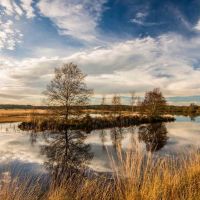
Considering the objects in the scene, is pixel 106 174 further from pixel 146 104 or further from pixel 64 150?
pixel 146 104

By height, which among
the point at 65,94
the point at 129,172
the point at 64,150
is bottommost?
the point at 64,150

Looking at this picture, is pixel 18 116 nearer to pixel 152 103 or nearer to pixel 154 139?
pixel 152 103

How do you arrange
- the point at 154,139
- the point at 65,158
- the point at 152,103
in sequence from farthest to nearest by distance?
the point at 152,103 → the point at 154,139 → the point at 65,158

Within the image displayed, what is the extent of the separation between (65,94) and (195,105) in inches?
3941

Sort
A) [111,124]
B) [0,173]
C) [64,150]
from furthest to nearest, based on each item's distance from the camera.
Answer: [111,124], [64,150], [0,173]

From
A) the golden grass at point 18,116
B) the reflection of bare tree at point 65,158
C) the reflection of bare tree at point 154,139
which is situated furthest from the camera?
the golden grass at point 18,116

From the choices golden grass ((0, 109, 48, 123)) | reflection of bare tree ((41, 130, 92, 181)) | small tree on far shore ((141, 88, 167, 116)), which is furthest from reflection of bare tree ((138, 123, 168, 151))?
small tree on far shore ((141, 88, 167, 116))

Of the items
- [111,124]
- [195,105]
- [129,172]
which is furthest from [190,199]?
[195,105]

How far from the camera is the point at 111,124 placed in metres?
40.7

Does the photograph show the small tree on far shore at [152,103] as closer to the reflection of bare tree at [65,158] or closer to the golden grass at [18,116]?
the golden grass at [18,116]

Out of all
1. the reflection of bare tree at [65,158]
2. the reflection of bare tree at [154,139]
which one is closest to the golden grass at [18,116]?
the reflection of bare tree at [154,139]

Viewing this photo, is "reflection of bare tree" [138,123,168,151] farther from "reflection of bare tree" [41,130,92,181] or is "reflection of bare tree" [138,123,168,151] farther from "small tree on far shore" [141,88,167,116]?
"small tree on far shore" [141,88,167,116]

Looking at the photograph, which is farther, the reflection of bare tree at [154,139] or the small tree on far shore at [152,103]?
the small tree on far shore at [152,103]

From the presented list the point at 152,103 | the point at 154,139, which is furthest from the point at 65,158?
the point at 152,103
